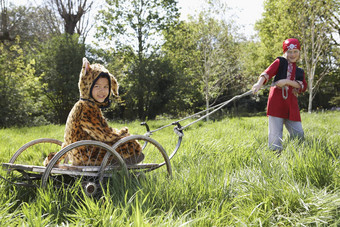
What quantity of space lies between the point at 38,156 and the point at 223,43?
11877 mm

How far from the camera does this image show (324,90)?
2475 cm

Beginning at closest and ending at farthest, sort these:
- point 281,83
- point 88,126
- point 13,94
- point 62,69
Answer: point 88,126
point 281,83
point 13,94
point 62,69

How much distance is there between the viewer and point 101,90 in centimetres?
304

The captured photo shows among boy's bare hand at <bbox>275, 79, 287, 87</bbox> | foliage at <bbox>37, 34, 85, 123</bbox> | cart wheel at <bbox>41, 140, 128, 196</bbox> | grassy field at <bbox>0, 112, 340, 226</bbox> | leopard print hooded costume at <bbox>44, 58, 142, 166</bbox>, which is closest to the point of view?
grassy field at <bbox>0, 112, 340, 226</bbox>

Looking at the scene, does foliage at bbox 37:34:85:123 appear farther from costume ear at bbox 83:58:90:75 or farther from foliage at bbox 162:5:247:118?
costume ear at bbox 83:58:90:75

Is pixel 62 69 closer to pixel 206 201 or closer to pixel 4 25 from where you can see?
pixel 4 25

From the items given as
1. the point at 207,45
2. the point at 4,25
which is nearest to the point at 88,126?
the point at 207,45

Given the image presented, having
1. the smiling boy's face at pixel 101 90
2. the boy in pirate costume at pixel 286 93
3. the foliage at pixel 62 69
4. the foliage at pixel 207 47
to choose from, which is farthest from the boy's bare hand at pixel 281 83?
the foliage at pixel 62 69

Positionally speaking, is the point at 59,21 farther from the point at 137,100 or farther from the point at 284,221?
the point at 284,221

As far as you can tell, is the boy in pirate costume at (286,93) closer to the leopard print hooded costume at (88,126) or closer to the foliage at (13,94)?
the leopard print hooded costume at (88,126)

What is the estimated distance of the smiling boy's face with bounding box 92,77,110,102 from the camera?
9.89 feet

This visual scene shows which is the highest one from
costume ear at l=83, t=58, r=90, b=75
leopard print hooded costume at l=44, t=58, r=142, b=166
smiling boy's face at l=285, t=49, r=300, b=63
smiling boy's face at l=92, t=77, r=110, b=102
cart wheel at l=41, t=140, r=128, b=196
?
smiling boy's face at l=285, t=49, r=300, b=63

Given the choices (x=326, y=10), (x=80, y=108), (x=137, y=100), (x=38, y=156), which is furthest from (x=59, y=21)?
(x=80, y=108)

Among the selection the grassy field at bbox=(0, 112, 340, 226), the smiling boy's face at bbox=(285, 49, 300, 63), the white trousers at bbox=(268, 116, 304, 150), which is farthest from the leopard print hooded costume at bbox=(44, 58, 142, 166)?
the smiling boy's face at bbox=(285, 49, 300, 63)
